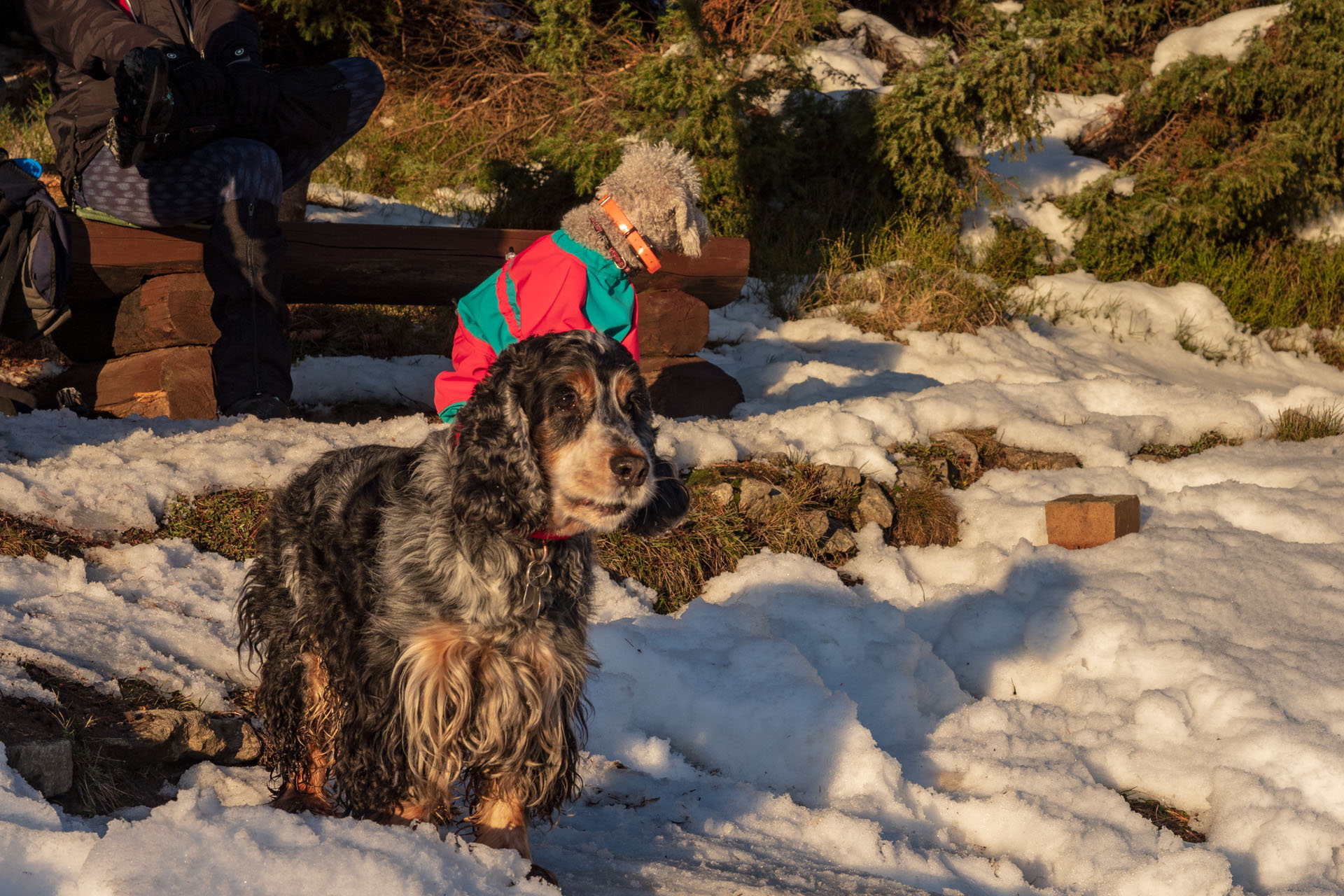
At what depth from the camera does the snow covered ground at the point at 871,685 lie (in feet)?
8.95

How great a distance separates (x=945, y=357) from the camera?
26.5ft

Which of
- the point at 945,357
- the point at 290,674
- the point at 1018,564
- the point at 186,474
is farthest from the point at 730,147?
the point at 290,674

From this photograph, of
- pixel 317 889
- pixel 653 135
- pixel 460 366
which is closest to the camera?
pixel 317 889

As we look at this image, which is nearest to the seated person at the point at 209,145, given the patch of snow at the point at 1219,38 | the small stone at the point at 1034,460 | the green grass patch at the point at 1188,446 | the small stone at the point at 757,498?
the small stone at the point at 757,498

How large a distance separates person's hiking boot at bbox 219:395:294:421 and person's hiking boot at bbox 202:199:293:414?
0.02 metres

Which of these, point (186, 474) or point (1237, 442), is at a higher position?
point (186, 474)

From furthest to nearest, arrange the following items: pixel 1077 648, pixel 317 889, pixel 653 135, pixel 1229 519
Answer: pixel 653 135, pixel 1229 519, pixel 1077 648, pixel 317 889

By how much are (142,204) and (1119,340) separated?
7.11 meters

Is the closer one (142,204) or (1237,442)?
(142,204)

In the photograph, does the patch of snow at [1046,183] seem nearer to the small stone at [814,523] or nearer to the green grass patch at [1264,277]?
the green grass patch at [1264,277]

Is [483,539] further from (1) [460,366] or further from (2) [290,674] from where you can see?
(1) [460,366]

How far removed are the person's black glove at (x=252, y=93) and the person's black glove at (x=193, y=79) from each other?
122 mm

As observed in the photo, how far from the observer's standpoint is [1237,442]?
6.78 m

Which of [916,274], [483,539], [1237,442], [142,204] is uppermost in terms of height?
[142,204]
